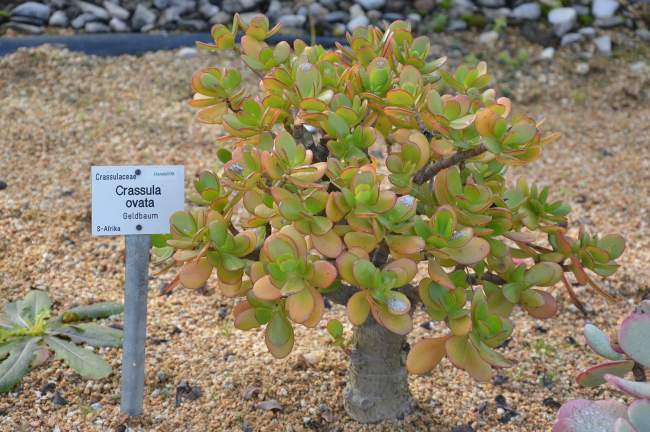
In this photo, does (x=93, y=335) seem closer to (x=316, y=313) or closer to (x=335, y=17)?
(x=316, y=313)

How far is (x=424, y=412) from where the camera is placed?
1.67 metres

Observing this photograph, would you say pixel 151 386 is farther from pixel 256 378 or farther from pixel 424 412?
pixel 424 412

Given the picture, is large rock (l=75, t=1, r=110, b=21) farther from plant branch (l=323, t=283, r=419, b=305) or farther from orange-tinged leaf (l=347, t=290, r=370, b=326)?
orange-tinged leaf (l=347, t=290, r=370, b=326)

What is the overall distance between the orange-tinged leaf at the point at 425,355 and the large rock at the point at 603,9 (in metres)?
3.32

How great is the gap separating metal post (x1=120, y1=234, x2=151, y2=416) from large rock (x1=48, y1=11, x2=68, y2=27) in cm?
274

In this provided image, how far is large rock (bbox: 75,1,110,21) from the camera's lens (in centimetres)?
392

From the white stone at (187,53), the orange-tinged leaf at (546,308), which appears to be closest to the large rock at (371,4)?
the white stone at (187,53)

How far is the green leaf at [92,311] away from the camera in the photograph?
191cm

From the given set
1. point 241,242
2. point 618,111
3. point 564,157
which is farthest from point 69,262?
point 618,111

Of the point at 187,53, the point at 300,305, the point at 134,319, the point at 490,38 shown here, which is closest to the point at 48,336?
the point at 134,319

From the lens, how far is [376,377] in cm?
158

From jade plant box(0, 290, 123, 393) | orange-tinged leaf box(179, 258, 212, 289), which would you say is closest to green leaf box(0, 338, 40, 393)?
jade plant box(0, 290, 123, 393)

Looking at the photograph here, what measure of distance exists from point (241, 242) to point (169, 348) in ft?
2.29

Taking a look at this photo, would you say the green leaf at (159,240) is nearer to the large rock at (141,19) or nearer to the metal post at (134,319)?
the metal post at (134,319)
